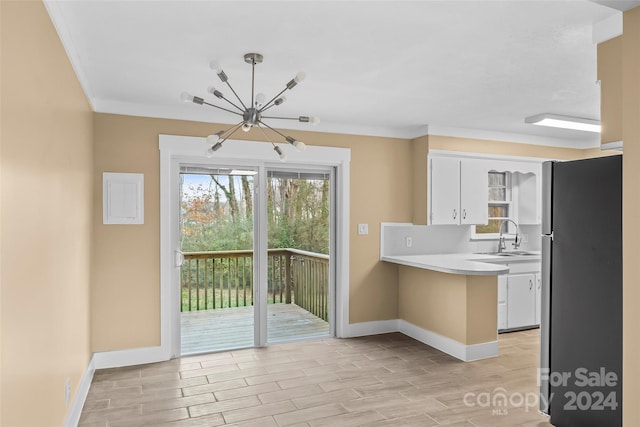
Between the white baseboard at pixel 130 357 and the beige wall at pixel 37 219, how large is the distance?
982 mm

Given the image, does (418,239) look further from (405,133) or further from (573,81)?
(573,81)

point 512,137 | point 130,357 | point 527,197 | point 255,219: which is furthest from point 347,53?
point 527,197

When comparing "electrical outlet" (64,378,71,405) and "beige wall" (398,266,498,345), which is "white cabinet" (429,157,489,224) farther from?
"electrical outlet" (64,378,71,405)

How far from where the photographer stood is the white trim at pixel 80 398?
2.68 metres

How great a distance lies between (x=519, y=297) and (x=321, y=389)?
2.91 meters

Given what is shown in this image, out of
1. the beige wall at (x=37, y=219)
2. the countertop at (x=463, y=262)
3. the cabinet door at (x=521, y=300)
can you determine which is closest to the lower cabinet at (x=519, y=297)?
the cabinet door at (x=521, y=300)

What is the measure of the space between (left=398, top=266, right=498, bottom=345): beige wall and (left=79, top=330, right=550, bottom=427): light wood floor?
253 mm

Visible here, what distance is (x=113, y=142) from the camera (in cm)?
395

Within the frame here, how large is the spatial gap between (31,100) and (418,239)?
436 cm

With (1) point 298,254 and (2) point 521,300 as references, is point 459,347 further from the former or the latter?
(1) point 298,254

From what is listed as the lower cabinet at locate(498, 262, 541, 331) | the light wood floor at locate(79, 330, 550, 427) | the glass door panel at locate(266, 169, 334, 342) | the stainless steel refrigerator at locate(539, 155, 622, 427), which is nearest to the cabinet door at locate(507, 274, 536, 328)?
the lower cabinet at locate(498, 262, 541, 331)

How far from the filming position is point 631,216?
166 centimetres

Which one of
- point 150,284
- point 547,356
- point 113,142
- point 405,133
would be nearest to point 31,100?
point 113,142

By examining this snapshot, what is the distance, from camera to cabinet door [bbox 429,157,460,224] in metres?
5.05
